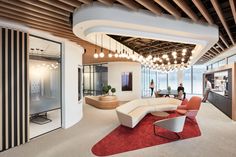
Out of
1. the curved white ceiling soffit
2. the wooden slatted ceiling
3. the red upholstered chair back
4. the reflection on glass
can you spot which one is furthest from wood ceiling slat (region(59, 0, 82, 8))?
the red upholstered chair back

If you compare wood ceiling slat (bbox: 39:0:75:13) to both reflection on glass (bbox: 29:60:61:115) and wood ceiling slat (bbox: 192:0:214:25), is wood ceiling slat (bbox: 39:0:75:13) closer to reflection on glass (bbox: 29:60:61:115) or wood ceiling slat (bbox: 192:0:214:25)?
wood ceiling slat (bbox: 192:0:214:25)

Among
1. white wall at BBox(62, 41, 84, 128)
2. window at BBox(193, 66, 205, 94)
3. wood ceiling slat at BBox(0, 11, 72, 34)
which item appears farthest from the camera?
window at BBox(193, 66, 205, 94)

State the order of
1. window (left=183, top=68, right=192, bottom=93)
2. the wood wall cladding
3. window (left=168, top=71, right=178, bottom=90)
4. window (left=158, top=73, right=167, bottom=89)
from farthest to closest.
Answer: window (left=158, top=73, right=167, bottom=89) → window (left=168, top=71, right=178, bottom=90) → window (left=183, top=68, right=192, bottom=93) → the wood wall cladding

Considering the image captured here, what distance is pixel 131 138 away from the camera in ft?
15.3

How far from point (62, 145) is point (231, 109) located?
684cm

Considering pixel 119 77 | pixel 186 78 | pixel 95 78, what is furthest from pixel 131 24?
pixel 186 78

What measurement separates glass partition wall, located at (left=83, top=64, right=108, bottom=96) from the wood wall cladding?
351 inches

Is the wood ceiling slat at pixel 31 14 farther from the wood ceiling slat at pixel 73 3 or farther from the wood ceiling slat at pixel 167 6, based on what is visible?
the wood ceiling slat at pixel 167 6

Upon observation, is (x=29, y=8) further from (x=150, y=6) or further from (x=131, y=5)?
(x=150, y=6)

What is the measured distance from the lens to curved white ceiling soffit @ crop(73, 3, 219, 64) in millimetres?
3210

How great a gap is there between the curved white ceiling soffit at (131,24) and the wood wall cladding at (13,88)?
64.7 inches

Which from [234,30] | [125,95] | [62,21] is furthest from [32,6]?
[125,95]

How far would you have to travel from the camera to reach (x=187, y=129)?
5406 mm

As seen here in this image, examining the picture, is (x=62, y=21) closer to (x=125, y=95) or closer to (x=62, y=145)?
(x=62, y=145)
